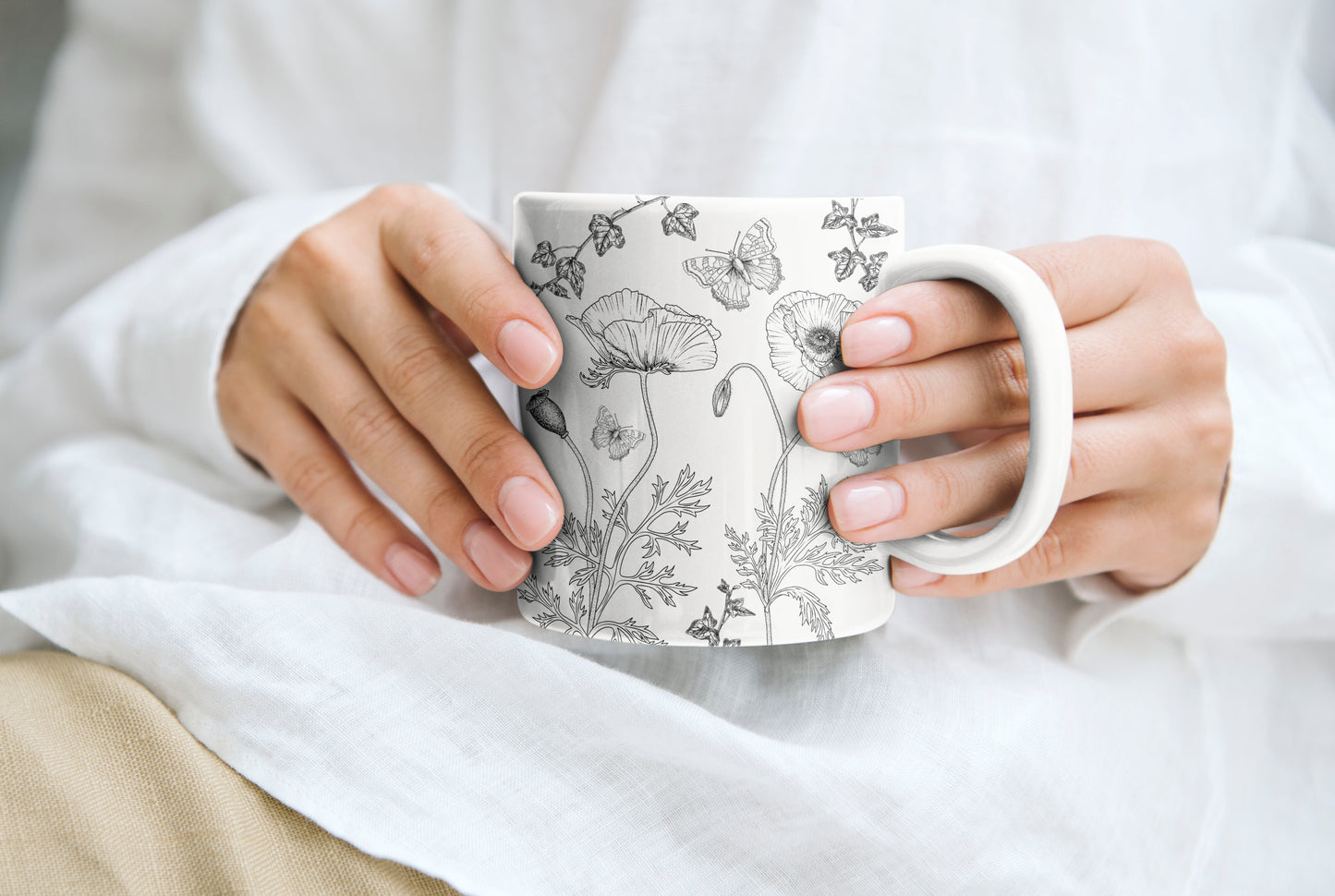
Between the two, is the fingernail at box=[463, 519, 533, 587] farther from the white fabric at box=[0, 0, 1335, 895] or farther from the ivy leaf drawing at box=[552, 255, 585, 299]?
the ivy leaf drawing at box=[552, 255, 585, 299]

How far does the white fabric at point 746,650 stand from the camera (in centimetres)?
44

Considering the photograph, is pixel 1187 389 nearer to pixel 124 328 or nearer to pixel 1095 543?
pixel 1095 543

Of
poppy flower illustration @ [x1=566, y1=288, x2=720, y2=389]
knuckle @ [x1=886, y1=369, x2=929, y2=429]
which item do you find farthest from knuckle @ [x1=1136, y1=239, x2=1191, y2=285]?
poppy flower illustration @ [x1=566, y1=288, x2=720, y2=389]

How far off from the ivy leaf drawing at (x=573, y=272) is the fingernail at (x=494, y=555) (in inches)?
6.0

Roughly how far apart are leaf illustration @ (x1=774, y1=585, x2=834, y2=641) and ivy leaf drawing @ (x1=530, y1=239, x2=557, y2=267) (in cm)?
20

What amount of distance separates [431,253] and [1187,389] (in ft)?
1.53

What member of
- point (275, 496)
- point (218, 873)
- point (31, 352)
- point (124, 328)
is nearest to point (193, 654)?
point (218, 873)

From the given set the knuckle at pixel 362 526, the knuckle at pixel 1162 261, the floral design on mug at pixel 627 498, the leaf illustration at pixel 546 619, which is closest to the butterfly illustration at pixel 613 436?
the floral design on mug at pixel 627 498

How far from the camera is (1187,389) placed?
516 millimetres

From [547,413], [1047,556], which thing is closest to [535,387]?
[547,413]

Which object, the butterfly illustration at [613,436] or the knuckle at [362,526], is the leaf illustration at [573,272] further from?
the knuckle at [362,526]

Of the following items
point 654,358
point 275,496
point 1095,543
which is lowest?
point 275,496

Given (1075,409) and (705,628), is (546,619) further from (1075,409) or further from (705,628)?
(1075,409)

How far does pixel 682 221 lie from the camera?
39 centimetres
